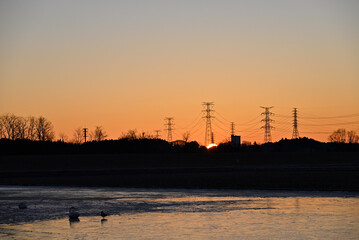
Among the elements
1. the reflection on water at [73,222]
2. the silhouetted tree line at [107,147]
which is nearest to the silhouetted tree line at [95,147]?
the silhouetted tree line at [107,147]

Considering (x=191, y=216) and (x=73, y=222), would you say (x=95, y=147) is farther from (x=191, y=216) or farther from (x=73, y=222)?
(x=73, y=222)

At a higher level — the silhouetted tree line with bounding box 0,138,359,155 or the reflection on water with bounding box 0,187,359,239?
the silhouetted tree line with bounding box 0,138,359,155

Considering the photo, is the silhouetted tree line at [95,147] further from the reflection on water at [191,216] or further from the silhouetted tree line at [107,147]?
the reflection on water at [191,216]

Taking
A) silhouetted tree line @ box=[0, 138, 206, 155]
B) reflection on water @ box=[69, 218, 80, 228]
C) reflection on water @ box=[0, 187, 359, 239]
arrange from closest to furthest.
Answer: reflection on water @ box=[0, 187, 359, 239] → reflection on water @ box=[69, 218, 80, 228] → silhouetted tree line @ box=[0, 138, 206, 155]

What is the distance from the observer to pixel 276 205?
94.6 feet

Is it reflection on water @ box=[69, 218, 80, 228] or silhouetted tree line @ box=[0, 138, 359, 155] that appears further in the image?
silhouetted tree line @ box=[0, 138, 359, 155]

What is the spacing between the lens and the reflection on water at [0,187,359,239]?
66.2 feet

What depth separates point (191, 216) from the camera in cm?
2488

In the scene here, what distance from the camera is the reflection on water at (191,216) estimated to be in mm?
20188

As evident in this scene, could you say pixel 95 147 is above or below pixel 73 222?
above

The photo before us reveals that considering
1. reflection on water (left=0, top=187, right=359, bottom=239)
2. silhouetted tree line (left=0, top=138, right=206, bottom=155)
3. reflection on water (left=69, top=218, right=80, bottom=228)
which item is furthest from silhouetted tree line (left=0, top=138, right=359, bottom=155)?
reflection on water (left=69, top=218, right=80, bottom=228)

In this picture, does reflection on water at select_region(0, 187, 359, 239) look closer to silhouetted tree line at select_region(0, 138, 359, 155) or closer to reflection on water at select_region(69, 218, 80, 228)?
reflection on water at select_region(69, 218, 80, 228)

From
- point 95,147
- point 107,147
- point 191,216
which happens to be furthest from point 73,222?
point 95,147

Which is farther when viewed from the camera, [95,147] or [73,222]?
[95,147]
